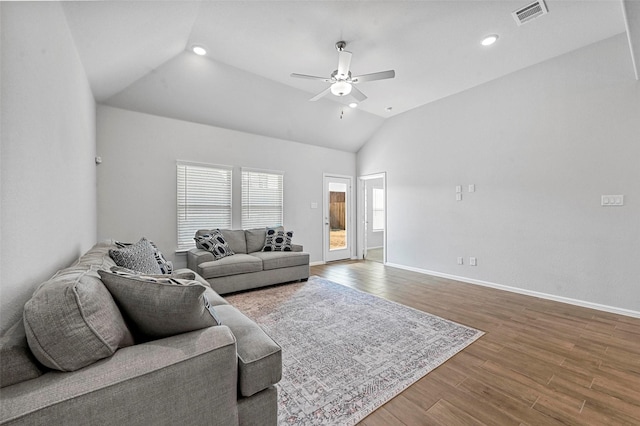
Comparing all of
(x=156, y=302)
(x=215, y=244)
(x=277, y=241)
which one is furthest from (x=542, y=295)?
(x=215, y=244)

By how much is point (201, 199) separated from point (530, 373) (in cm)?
478

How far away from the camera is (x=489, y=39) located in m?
3.24

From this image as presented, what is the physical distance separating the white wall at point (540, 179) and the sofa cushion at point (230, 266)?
3243 millimetres

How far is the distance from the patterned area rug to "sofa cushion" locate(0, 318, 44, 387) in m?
1.23

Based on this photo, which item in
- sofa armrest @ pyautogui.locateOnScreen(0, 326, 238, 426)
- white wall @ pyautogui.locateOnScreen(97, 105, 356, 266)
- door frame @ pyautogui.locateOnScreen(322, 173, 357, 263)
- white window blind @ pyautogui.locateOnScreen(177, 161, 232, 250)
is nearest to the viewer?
sofa armrest @ pyautogui.locateOnScreen(0, 326, 238, 426)

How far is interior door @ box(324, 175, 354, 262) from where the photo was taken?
6469 millimetres

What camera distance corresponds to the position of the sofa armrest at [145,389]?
2.75ft

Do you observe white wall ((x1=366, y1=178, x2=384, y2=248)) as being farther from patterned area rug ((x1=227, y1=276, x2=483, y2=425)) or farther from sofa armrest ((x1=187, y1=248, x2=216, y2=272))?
sofa armrest ((x1=187, y1=248, x2=216, y2=272))

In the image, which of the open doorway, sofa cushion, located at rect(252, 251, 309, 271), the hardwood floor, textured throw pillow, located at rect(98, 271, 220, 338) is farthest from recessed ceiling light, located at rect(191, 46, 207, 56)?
the open doorway

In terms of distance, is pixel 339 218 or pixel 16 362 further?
pixel 339 218

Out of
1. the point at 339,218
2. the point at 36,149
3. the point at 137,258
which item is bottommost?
the point at 137,258

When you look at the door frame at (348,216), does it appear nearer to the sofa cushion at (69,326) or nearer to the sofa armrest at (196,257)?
the sofa armrest at (196,257)

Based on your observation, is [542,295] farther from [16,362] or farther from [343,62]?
[16,362]

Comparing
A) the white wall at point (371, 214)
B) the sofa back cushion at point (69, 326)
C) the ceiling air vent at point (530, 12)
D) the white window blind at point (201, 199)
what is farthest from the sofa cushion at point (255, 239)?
the ceiling air vent at point (530, 12)
